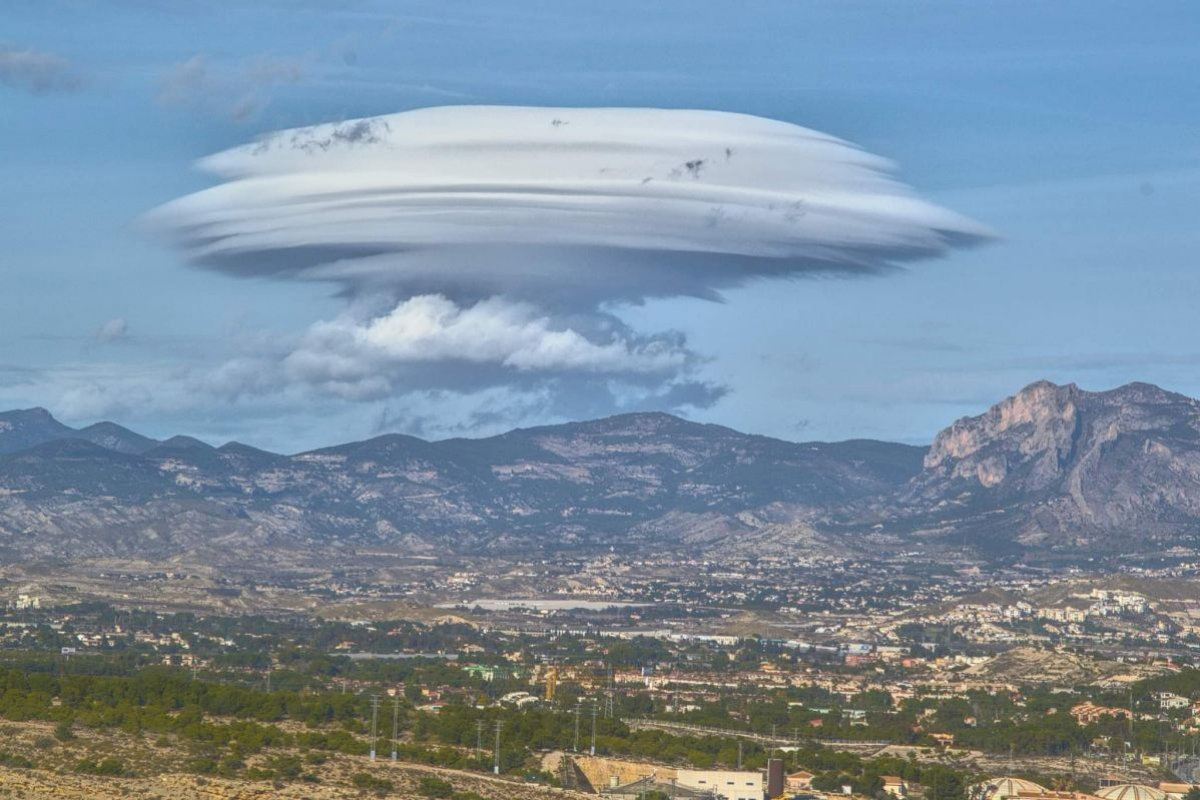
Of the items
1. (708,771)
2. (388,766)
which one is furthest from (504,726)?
(388,766)

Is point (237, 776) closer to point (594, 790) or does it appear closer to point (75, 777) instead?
point (75, 777)

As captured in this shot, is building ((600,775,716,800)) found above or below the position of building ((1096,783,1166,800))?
below


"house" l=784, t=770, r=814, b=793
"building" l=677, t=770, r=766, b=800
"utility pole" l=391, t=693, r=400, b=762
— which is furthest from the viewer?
"house" l=784, t=770, r=814, b=793

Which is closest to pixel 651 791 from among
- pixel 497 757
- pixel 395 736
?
pixel 497 757

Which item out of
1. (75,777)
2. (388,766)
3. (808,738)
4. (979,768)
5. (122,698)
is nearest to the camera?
(75,777)

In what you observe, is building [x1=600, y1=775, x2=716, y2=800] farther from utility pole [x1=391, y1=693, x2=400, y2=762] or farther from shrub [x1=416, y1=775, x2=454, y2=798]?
utility pole [x1=391, y1=693, x2=400, y2=762]

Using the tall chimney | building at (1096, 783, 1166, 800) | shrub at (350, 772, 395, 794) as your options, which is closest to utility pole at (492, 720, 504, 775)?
shrub at (350, 772, 395, 794)

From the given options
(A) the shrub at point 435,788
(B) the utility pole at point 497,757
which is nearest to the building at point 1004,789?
(B) the utility pole at point 497,757

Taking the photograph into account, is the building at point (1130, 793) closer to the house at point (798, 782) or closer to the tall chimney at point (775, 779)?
the house at point (798, 782)
